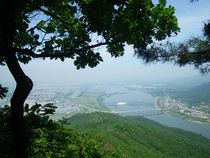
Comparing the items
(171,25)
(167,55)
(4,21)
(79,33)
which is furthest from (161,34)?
(167,55)

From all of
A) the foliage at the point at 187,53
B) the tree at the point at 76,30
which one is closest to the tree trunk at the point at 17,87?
the tree at the point at 76,30

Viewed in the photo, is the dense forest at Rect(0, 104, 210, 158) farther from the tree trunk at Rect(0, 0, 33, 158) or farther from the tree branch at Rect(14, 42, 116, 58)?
the tree branch at Rect(14, 42, 116, 58)

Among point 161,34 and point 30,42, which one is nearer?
point 161,34

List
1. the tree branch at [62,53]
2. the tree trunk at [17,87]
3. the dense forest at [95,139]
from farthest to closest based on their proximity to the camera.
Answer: the tree branch at [62,53] → the dense forest at [95,139] → the tree trunk at [17,87]

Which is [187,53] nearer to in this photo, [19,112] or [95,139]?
[19,112]

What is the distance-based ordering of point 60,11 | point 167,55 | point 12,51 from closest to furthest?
point 12,51 < point 60,11 < point 167,55

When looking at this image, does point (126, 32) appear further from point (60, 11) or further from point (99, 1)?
point (60, 11)

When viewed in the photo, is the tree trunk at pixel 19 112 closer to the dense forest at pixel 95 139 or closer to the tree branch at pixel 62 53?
the dense forest at pixel 95 139

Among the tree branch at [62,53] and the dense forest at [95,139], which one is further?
the tree branch at [62,53]

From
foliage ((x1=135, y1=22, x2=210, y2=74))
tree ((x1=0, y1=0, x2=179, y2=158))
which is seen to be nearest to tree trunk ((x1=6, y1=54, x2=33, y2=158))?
tree ((x1=0, y1=0, x2=179, y2=158))

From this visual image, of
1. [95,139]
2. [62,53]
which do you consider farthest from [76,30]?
[95,139]

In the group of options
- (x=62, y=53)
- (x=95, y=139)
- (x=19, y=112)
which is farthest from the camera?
(x=95, y=139)
